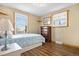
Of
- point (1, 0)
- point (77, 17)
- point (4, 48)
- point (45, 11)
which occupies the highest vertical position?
point (1, 0)

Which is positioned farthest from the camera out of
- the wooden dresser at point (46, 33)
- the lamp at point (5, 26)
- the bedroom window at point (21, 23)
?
the wooden dresser at point (46, 33)

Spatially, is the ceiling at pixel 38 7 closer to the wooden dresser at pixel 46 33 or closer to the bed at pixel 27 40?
the wooden dresser at pixel 46 33

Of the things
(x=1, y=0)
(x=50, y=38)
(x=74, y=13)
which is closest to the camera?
(x=1, y=0)

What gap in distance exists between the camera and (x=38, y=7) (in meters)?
1.24

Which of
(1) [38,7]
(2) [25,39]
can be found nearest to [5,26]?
(2) [25,39]

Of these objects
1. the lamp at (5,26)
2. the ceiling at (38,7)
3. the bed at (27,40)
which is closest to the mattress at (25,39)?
the bed at (27,40)

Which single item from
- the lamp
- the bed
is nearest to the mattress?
the bed

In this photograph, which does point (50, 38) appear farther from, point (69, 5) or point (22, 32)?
point (69, 5)

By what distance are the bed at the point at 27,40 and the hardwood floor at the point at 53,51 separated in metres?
0.08

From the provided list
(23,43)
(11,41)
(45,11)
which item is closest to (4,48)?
(11,41)

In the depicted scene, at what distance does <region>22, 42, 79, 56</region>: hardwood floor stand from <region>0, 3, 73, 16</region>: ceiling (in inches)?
23.9

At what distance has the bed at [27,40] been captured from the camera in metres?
1.18

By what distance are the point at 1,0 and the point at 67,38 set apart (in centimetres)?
123

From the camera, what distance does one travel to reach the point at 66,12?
1233 mm
